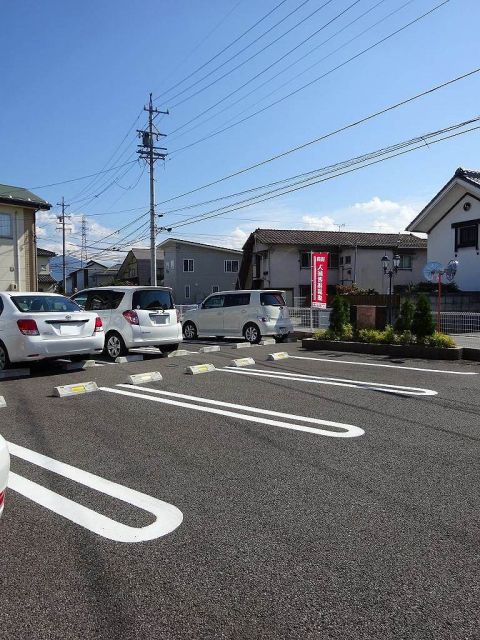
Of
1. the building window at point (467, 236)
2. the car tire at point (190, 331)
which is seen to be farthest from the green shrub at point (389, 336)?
the building window at point (467, 236)

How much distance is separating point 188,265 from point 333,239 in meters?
14.1

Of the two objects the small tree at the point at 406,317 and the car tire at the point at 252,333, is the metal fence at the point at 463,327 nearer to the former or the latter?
the small tree at the point at 406,317

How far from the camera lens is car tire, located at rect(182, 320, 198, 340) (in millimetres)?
16188

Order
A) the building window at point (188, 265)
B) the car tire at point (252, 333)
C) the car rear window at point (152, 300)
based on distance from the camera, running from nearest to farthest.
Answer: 1. the car rear window at point (152, 300)
2. the car tire at point (252, 333)
3. the building window at point (188, 265)

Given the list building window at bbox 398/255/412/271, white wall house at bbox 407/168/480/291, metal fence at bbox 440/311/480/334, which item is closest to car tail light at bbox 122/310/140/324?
metal fence at bbox 440/311/480/334

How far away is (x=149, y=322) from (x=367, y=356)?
15.8 ft

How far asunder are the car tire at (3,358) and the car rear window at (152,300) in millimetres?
2697

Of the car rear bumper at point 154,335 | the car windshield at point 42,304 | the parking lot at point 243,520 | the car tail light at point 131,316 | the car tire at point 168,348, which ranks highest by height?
the car windshield at point 42,304

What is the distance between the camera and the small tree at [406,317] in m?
11.7

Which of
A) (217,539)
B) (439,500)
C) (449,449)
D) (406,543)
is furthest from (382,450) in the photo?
(217,539)

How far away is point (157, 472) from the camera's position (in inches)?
158

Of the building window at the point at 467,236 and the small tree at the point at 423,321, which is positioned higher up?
the building window at the point at 467,236

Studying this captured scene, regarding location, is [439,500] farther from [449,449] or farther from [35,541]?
[35,541]

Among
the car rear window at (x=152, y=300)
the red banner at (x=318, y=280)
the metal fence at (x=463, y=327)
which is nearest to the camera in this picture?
the car rear window at (x=152, y=300)
